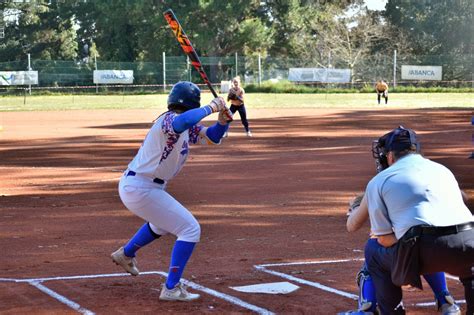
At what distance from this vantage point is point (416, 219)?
5.45 m

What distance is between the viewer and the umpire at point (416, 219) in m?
5.43

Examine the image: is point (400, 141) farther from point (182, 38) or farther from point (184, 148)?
point (182, 38)

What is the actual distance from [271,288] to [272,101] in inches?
1673

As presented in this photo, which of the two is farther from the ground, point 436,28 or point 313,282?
point 436,28

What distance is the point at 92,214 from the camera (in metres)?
13.0

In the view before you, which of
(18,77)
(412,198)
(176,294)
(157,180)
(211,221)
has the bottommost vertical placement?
(211,221)

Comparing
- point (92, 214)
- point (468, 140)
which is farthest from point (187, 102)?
point (468, 140)

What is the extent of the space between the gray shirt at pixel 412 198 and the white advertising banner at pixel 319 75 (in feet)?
184

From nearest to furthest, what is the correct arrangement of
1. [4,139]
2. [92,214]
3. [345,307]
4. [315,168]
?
[345,307]
[92,214]
[315,168]
[4,139]

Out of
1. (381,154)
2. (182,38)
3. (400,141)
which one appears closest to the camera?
(400,141)

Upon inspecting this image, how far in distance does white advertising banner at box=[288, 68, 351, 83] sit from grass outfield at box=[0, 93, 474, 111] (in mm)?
3534

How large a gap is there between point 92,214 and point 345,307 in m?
6.63

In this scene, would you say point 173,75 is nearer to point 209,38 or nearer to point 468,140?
point 209,38

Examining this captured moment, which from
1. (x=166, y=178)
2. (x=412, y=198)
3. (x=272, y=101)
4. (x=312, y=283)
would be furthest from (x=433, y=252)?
(x=272, y=101)
